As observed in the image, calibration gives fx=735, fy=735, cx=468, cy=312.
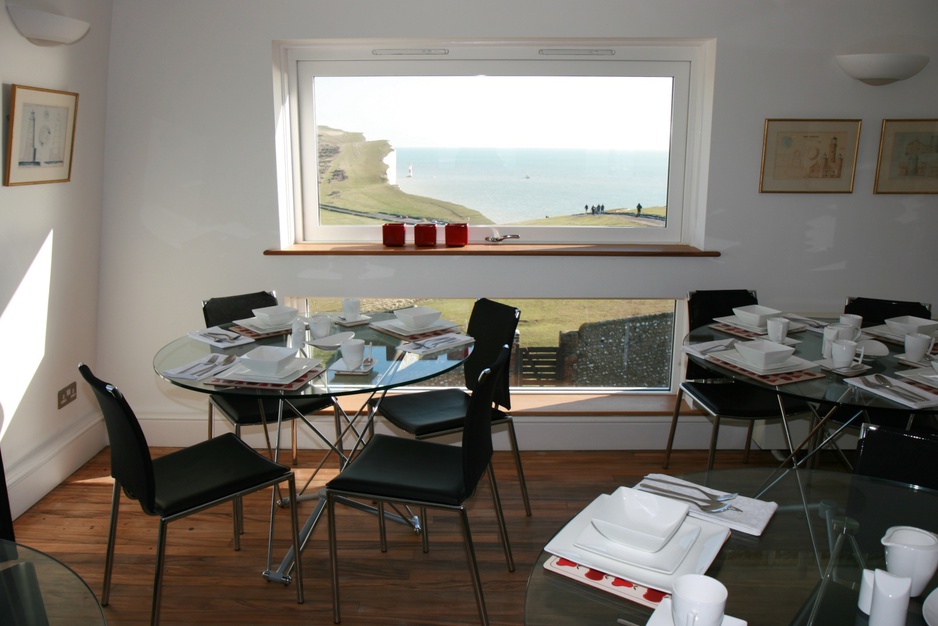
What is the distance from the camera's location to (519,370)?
423 centimetres

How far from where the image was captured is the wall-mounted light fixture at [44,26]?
2996 millimetres

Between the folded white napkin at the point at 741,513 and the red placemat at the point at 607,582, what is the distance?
1.04 feet

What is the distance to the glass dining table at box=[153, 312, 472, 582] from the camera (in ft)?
7.73

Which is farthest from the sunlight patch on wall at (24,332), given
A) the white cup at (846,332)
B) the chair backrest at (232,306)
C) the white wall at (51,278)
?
the white cup at (846,332)

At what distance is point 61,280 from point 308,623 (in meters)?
2.13

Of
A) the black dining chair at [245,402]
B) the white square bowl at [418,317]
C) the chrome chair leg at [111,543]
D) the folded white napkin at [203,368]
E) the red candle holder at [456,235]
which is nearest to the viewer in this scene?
the folded white napkin at [203,368]

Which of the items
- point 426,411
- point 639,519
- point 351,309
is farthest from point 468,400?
point 639,519

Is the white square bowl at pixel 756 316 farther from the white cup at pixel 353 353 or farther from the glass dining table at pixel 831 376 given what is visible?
the white cup at pixel 353 353

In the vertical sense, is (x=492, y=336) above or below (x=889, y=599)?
above

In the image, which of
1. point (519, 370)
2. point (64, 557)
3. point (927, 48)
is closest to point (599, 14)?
point (927, 48)

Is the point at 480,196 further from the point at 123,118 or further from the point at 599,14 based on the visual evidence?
the point at 123,118

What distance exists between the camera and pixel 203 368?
2527 millimetres

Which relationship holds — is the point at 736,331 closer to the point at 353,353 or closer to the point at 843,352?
the point at 843,352

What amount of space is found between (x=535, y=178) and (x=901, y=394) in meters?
2.18
